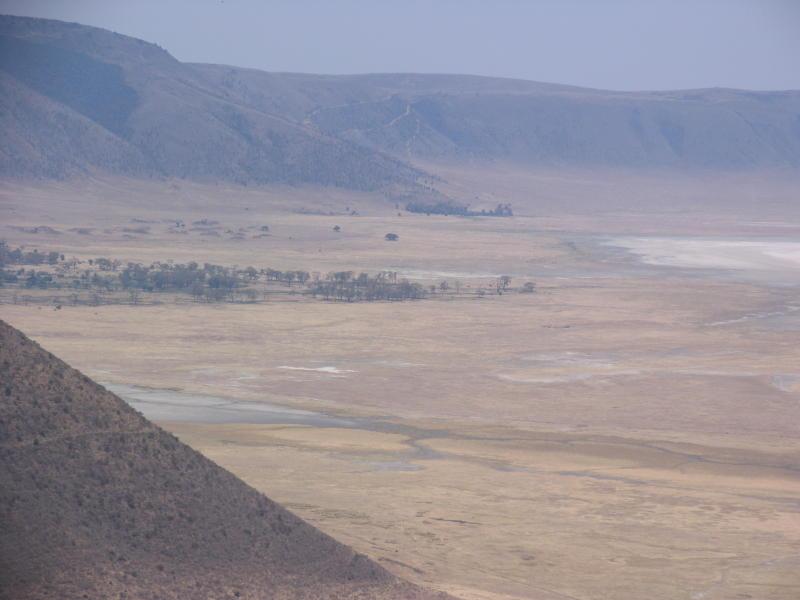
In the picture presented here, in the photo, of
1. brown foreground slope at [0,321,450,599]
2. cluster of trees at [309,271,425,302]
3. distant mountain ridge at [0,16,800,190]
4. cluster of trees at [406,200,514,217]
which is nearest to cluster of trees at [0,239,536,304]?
cluster of trees at [309,271,425,302]

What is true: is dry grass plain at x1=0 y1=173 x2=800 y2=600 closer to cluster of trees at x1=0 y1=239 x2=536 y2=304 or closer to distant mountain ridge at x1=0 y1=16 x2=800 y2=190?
cluster of trees at x1=0 y1=239 x2=536 y2=304

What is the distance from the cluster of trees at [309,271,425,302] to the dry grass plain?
2744 mm

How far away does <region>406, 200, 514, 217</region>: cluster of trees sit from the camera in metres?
130

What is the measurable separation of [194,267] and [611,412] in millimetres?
36212

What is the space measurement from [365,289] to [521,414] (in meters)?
28.3

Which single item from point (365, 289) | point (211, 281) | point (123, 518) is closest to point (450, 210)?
point (365, 289)

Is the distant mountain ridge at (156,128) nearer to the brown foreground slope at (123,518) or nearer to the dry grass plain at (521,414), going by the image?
the dry grass plain at (521,414)

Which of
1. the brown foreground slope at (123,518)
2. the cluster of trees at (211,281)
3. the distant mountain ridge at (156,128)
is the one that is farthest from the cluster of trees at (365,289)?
the distant mountain ridge at (156,128)

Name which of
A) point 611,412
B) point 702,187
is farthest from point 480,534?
point 702,187

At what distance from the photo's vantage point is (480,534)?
22.7m

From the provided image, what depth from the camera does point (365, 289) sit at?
63031mm

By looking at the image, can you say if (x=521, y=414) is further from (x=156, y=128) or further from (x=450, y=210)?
(x=156, y=128)

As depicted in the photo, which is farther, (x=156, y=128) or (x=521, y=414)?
(x=156, y=128)

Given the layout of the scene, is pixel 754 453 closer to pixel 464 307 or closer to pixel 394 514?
pixel 394 514
